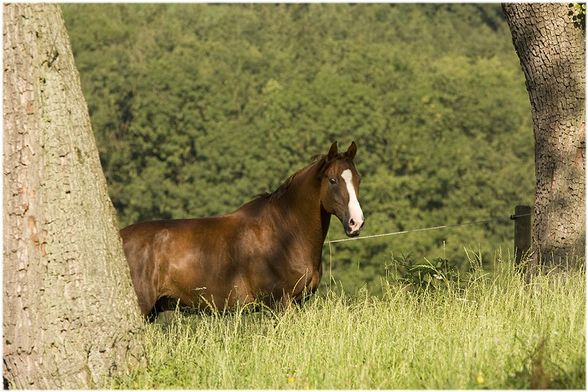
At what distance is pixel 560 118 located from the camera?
920 cm

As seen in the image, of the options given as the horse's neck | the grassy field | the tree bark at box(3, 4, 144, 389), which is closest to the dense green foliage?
the horse's neck

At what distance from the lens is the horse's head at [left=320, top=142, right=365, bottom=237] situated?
31.8 feet

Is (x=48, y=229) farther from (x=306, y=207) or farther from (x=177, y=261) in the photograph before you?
(x=306, y=207)

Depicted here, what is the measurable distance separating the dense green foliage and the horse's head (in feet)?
109

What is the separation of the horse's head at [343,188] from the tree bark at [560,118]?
5.24ft

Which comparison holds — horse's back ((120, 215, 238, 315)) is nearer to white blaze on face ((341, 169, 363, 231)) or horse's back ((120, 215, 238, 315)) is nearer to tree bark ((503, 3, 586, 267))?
white blaze on face ((341, 169, 363, 231))

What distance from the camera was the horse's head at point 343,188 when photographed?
9680mm

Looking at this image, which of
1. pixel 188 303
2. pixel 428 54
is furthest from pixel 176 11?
pixel 188 303

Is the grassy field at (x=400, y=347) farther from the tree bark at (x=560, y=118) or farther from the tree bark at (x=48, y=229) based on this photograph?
the tree bark at (x=560, y=118)

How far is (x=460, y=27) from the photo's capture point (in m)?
85.2

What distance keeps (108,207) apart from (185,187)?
43.7 m

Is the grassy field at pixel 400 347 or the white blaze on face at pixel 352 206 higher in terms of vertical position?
the white blaze on face at pixel 352 206

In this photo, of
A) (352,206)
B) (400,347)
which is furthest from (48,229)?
(352,206)

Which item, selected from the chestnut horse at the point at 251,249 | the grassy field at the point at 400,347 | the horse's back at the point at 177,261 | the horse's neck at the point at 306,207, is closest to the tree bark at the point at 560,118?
the grassy field at the point at 400,347
